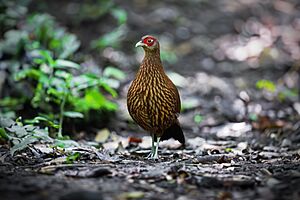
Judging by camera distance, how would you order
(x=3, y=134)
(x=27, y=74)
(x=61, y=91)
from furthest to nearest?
(x=27, y=74) → (x=61, y=91) → (x=3, y=134)

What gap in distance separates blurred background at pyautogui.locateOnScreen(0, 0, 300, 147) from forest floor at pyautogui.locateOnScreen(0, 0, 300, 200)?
4cm

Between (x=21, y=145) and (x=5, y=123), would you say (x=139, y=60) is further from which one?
(x=21, y=145)

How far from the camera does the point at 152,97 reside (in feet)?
17.3

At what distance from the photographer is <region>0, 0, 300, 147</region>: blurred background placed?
6.87m

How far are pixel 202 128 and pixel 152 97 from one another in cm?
246

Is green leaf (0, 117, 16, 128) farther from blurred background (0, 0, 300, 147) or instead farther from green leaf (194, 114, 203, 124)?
green leaf (194, 114, 203, 124)

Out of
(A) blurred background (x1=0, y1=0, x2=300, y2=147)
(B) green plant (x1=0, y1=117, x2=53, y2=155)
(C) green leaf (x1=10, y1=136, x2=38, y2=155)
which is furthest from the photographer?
(A) blurred background (x1=0, y1=0, x2=300, y2=147)

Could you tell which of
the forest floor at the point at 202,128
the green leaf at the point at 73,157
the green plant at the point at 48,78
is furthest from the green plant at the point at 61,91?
the green leaf at the point at 73,157

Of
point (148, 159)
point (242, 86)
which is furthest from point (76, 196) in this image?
point (242, 86)

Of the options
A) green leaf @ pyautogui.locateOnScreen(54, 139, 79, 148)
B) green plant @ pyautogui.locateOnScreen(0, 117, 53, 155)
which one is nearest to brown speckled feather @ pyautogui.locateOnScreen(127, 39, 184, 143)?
green leaf @ pyautogui.locateOnScreen(54, 139, 79, 148)

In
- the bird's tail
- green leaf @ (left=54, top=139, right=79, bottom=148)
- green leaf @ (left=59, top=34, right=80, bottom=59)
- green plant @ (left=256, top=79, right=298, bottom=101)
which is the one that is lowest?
green leaf @ (left=54, top=139, right=79, bottom=148)

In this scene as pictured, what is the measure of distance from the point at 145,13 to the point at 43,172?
8.91 metres

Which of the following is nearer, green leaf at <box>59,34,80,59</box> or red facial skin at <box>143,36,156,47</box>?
red facial skin at <box>143,36,156,47</box>

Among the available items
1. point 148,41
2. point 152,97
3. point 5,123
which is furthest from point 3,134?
point 148,41
